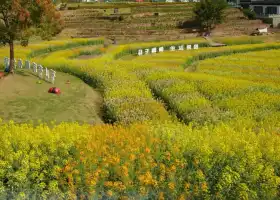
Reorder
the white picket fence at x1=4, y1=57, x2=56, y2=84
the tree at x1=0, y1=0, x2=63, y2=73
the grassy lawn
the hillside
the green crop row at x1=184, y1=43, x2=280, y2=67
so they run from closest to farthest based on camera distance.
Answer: the grassy lawn, the tree at x1=0, y1=0, x2=63, y2=73, the white picket fence at x1=4, y1=57, x2=56, y2=84, the green crop row at x1=184, y1=43, x2=280, y2=67, the hillside

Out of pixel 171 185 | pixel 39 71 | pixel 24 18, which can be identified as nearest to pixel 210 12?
pixel 39 71

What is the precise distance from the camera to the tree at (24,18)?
3075 cm

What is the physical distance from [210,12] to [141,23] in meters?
14.8

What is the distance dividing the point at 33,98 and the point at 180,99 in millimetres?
9998

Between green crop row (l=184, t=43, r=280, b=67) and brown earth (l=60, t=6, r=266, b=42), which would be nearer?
green crop row (l=184, t=43, r=280, b=67)

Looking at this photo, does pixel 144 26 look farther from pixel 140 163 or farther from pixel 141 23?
pixel 140 163

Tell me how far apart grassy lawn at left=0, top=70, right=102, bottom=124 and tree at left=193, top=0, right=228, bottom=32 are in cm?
4995

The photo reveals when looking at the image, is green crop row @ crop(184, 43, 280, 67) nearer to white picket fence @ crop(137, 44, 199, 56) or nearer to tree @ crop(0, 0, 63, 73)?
white picket fence @ crop(137, 44, 199, 56)

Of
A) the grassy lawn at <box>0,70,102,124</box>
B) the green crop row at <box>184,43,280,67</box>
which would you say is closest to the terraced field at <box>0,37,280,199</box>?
the grassy lawn at <box>0,70,102,124</box>

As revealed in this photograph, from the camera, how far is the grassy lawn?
23.2 m

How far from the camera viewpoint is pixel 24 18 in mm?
30703

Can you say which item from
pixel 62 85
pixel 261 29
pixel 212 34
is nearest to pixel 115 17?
pixel 212 34

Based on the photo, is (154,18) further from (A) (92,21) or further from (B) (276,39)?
(B) (276,39)

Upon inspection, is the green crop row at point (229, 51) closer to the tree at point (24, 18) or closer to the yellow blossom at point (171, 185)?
the tree at point (24, 18)
